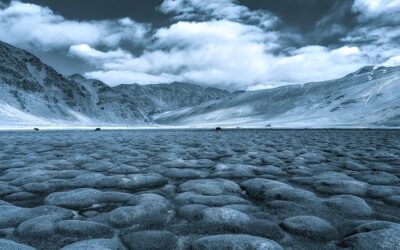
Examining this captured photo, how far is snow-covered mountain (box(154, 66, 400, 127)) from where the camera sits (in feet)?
348

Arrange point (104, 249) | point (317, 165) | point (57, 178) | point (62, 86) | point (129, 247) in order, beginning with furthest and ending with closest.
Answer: point (62, 86)
point (317, 165)
point (57, 178)
point (129, 247)
point (104, 249)

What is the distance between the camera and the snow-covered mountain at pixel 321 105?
106 m

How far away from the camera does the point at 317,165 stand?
9.20m

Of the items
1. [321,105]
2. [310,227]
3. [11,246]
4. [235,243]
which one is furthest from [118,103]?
[235,243]

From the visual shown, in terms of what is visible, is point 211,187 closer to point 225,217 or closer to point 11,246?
point 225,217

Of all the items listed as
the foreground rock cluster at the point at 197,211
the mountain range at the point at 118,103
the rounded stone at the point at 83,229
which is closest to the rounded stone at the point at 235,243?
the foreground rock cluster at the point at 197,211

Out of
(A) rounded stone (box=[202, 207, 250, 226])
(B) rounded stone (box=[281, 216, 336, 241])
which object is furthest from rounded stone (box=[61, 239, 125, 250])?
(B) rounded stone (box=[281, 216, 336, 241])

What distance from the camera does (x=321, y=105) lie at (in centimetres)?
14375

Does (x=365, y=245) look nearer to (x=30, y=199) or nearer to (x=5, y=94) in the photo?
(x=30, y=199)

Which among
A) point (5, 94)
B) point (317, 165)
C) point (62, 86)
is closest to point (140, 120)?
point (62, 86)

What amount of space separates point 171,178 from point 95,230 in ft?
11.3

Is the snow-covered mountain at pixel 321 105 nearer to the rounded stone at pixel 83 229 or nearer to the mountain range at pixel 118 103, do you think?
the mountain range at pixel 118 103

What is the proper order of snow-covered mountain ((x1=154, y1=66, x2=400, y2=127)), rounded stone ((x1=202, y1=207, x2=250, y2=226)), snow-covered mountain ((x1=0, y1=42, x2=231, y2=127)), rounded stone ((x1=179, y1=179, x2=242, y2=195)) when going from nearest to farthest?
rounded stone ((x1=202, y1=207, x2=250, y2=226)) < rounded stone ((x1=179, y1=179, x2=242, y2=195)) < snow-covered mountain ((x1=0, y1=42, x2=231, y2=127)) < snow-covered mountain ((x1=154, y1=66, x2=400, y2=127))

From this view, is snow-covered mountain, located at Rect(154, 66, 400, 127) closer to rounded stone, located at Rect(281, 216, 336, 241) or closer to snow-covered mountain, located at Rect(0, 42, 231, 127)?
snow-covered mountain, located at Rect(0, 42, 231, 127)
